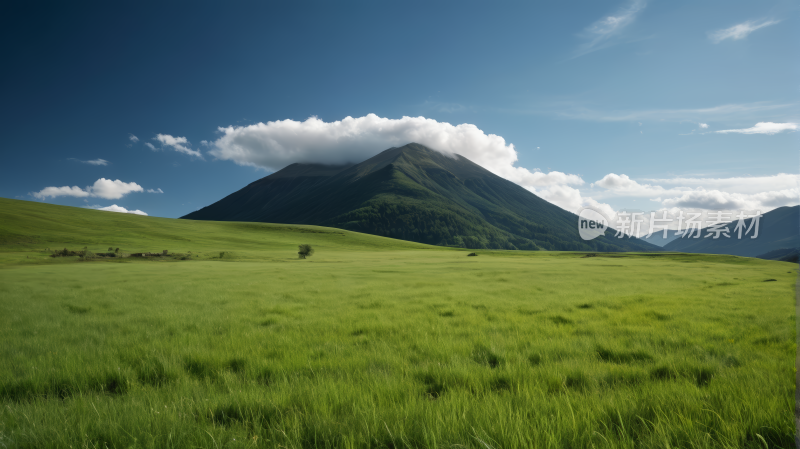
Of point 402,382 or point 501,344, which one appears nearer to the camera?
point 402,382

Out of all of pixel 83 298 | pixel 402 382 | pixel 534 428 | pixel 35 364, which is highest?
pixel 534 428

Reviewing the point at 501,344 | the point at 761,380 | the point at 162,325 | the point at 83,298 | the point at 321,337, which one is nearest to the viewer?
the point at 761,380

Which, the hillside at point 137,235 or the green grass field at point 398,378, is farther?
the hillside at point 137,235

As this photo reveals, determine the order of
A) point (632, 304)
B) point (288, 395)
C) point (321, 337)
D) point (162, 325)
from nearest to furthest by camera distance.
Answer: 1. point (288, 395)
2. point (321, 337)
3. point (162, 325)
4. point (632, 304)

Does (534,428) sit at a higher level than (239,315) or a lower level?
higher

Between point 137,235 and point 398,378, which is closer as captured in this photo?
point 398,378

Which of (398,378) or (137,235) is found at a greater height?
(398,378)

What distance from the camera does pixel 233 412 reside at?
3137 millimetres

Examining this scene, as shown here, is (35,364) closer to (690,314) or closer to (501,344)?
(501,344)

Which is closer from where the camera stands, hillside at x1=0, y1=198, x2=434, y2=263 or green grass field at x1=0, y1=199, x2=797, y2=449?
green grass field at x1=0, y1=199, x2=797, y2=449

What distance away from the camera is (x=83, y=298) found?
12492 mm

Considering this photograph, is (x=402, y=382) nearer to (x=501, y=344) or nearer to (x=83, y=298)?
(x=501, y=344)

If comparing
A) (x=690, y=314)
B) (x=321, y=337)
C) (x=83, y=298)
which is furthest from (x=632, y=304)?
(x=83, y=298)

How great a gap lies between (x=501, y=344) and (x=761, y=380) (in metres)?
3.14
